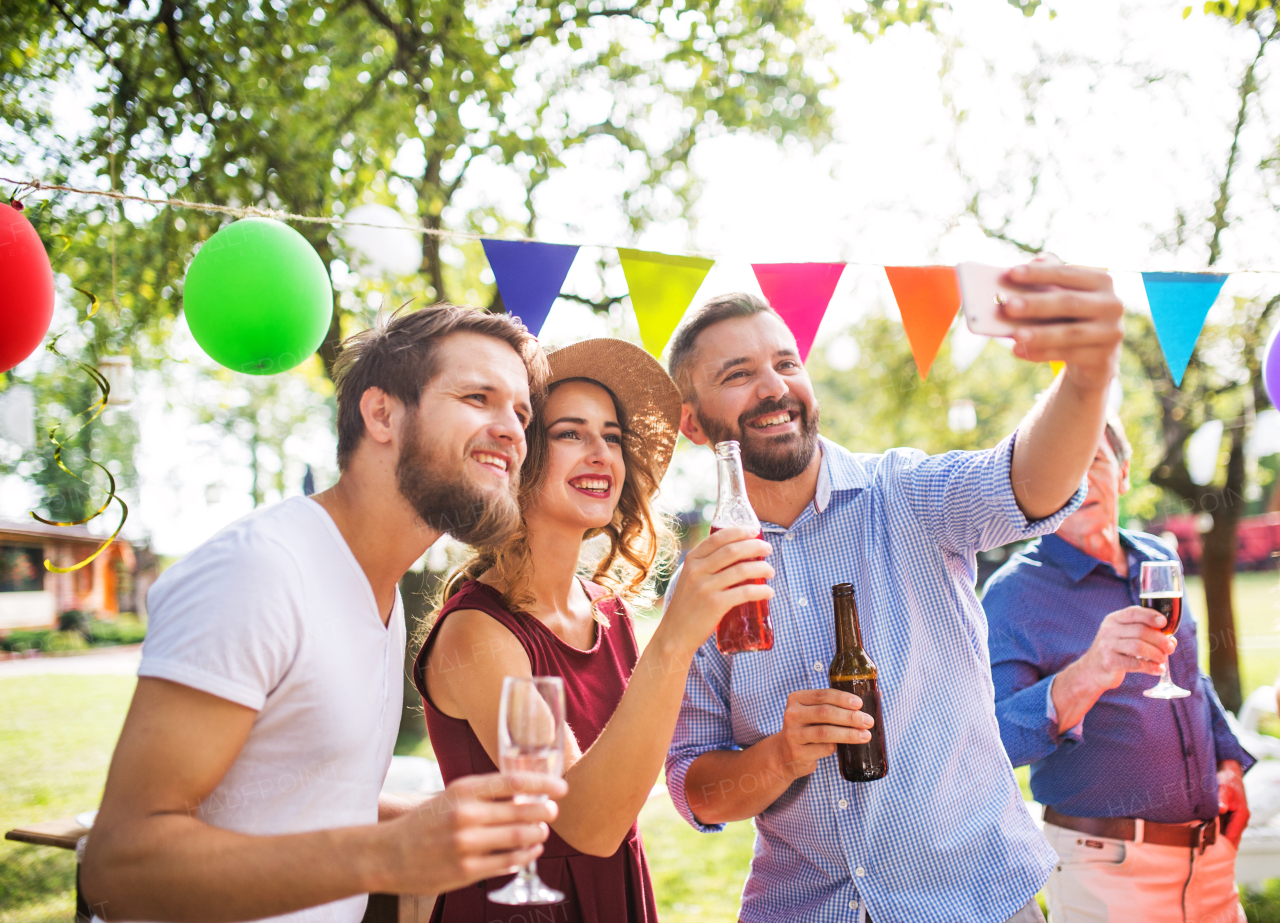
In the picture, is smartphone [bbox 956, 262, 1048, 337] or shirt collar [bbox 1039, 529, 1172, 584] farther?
shirt collar [bbox 1039, 529, 1172, 584]

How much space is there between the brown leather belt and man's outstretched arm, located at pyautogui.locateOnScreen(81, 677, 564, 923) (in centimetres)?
227

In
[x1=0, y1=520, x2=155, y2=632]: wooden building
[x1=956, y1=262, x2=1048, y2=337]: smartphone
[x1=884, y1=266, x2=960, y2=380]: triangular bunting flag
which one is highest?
[x1=884, y1=266, x2=960, y2=380]: triangular bunting flag

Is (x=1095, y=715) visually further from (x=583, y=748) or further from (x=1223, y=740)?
(x=583, y=748)

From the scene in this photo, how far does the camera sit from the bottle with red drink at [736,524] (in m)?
1.99

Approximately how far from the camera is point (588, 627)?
241cm

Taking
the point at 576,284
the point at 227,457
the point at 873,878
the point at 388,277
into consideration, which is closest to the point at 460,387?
the point at 873,878

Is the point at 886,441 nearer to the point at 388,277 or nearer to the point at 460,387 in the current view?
the point at 388,277

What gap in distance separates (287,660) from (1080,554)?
2576mm

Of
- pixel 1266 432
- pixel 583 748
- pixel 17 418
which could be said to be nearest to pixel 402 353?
pixel 583 748

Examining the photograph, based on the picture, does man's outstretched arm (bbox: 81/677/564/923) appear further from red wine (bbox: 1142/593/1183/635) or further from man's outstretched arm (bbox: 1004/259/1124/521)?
red wine (bbox: 1142/593/1183/635)

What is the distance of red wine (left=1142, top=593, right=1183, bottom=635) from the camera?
240 centimetres

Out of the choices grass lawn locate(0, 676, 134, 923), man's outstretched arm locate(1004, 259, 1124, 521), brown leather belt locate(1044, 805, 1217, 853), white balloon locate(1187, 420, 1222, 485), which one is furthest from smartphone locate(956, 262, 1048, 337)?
white balloon locate(1187, 420, 1222, 485)

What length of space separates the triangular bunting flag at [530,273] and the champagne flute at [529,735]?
1783mm

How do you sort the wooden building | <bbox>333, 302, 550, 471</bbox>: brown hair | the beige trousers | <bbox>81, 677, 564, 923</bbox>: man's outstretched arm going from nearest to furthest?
<bbox>81, 677, 564, 923</bbox>: man's outstretched arm
<bbox>333, 302, 550, 471</bbox>: brown hair
the beige trousers
the wooden building
